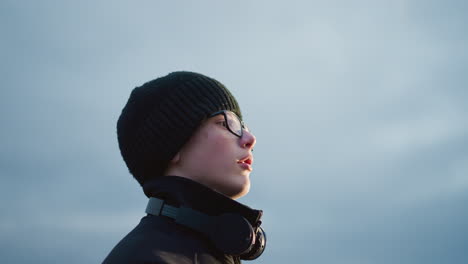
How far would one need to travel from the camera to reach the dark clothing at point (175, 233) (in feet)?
11.1

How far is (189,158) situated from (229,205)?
0.72m

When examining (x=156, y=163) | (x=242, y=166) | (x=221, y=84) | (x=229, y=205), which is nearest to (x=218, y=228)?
(x=229, y=205)

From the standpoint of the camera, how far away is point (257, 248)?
3.89m

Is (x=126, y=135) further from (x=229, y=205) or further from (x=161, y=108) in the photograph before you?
(x=229, y=205)

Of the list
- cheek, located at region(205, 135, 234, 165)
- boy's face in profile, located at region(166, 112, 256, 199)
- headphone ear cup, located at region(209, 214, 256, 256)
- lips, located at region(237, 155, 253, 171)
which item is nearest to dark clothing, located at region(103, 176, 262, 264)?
headphone ear cup, located at region(209, 214, 256, 256)

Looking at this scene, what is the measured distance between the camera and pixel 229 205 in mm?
3877

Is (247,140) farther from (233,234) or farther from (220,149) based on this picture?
(233,234)

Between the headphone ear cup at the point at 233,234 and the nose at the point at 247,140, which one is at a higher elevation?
the nose at the point at 247,140

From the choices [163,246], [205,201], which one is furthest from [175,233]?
[205,201]

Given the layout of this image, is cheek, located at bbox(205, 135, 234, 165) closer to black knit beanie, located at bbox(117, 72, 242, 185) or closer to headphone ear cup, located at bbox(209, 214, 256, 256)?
black knit beanie, located at bbox(117, 72, 242, 185)

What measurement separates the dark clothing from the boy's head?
36 cm

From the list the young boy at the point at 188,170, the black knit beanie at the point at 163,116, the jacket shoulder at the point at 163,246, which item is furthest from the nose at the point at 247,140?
the jacket shoulder at the point at 163,246

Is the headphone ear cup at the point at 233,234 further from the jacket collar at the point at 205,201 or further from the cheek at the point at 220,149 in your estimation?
the cheek at the point at 220,149

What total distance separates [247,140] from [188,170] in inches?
23.6
